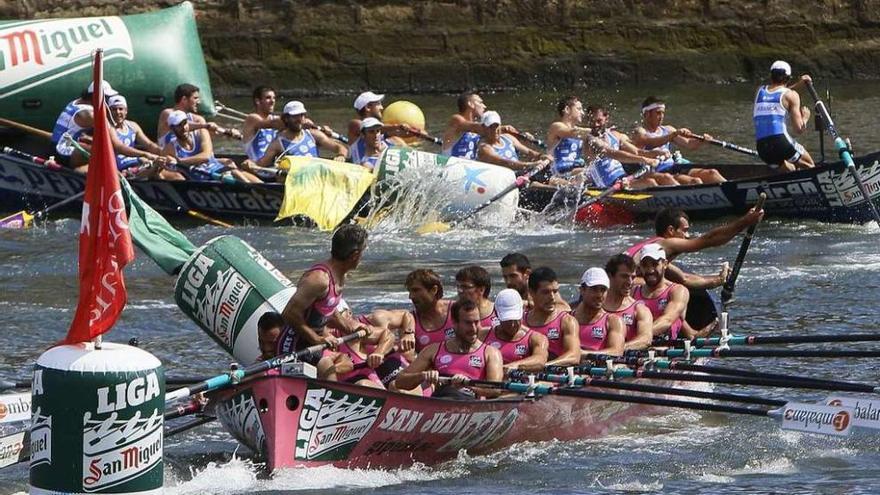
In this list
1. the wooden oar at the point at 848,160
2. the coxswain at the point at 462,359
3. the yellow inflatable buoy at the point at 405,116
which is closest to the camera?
the coxswain at the point at 462,359

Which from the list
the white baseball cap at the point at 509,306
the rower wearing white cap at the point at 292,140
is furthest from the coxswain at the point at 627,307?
the rower wearing white cap at the point at 292,140

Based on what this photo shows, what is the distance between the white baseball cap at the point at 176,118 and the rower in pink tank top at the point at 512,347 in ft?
31.0

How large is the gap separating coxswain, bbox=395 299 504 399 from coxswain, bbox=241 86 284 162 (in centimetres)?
1026

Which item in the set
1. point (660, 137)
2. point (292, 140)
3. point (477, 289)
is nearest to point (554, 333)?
point (477, 289)

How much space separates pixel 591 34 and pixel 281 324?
21.0 metres

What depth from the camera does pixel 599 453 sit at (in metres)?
11.6

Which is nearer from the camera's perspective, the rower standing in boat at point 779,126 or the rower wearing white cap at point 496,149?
the rower standing in boat at point 779,126

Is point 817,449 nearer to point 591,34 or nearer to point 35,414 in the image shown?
point 35,414

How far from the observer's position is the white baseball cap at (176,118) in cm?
2033

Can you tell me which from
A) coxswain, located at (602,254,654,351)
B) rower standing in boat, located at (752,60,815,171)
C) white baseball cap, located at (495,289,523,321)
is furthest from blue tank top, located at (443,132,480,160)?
white baseball cap, located at (495,289,523,321)

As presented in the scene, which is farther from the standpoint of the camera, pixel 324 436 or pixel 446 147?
pixel 446 147

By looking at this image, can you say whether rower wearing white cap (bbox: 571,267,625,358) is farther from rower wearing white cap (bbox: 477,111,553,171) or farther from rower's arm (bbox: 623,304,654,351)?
rower wearing white cap (bbox: 477,111,553,171)

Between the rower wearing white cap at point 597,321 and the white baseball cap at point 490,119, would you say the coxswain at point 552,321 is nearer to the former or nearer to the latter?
the rower wearing white cap at point 597,321

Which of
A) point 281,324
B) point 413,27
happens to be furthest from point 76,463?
point 413,27
